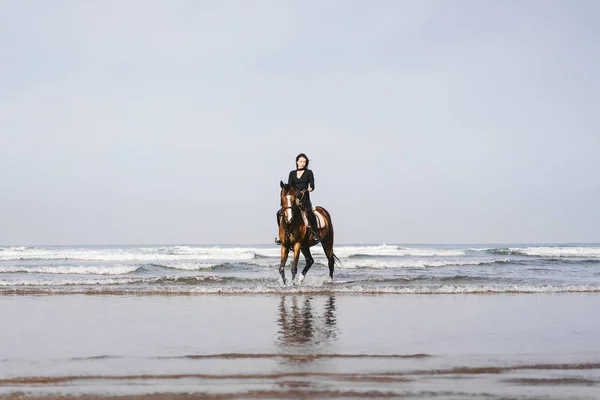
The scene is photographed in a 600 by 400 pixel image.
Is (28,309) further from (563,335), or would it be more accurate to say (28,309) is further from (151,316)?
(563,335)

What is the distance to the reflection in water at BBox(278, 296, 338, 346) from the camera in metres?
6.76

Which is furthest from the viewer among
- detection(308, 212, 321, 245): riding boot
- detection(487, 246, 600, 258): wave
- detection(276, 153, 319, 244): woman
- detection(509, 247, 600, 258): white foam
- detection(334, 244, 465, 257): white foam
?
detection(334, 244, 465, 257): white foam

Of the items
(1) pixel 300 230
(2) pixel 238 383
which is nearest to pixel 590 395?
(2) pixel 238 383

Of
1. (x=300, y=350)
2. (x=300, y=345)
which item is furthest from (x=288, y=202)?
(x=300, y=350)

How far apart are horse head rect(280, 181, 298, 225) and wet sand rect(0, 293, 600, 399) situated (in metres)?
3.32

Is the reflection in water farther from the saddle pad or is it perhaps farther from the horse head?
the saddle pad

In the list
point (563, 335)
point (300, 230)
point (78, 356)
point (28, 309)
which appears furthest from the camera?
point (300, 230)

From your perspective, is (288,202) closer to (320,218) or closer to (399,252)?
(320,218)

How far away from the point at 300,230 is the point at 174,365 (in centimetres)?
927

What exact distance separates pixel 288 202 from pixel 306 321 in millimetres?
5652

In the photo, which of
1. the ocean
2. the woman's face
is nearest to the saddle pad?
the woman's face

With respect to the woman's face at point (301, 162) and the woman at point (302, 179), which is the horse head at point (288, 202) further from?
the woman's face at point (301, 162)

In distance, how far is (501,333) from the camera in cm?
720

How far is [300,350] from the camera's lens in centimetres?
597
